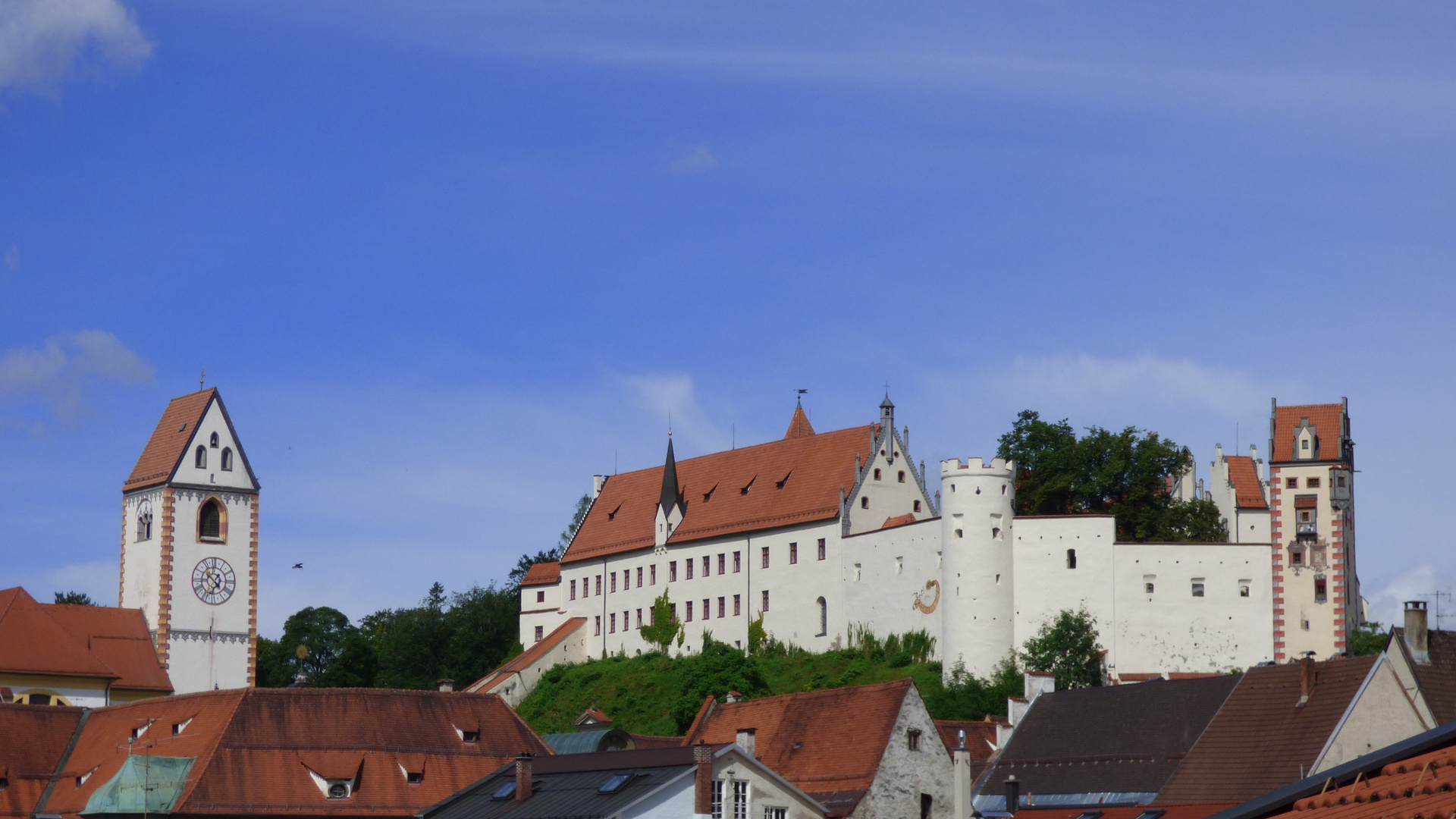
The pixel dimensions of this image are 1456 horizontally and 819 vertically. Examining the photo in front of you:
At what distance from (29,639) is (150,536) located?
1082 centimetres

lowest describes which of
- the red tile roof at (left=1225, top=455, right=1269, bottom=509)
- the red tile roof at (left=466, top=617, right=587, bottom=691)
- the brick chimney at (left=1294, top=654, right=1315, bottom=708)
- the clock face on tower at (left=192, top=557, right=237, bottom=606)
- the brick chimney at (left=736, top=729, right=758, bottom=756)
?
the brick chimney at (left=736, top=729, right=758, bottom=756)

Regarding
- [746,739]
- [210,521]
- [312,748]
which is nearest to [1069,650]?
[746,739]

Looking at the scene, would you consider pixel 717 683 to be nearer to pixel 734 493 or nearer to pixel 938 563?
pixel 938 563

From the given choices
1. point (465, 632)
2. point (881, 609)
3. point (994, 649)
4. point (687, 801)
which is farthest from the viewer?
point (465, 632)

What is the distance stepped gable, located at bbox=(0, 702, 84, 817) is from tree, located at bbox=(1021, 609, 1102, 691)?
3483cm

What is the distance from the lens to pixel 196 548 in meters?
84.5

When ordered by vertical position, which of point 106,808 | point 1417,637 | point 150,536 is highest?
point 150,536

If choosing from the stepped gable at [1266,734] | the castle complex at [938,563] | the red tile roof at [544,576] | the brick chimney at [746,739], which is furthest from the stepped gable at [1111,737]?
the red tile roof at [544,576]

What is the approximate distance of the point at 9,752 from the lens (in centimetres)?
5628

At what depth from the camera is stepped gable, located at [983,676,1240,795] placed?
4847cm

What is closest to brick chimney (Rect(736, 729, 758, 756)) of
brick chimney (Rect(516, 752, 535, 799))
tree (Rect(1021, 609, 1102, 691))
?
brick chimney (Rect(516, 752, 535, 799))

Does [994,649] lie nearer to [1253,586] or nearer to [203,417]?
[1253,586]

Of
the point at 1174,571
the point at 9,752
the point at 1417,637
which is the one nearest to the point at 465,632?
the point at 1174,571

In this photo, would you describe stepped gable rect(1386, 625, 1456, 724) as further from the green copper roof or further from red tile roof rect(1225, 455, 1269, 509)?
red tile roof rect(1225, 455, 1269, 509)
